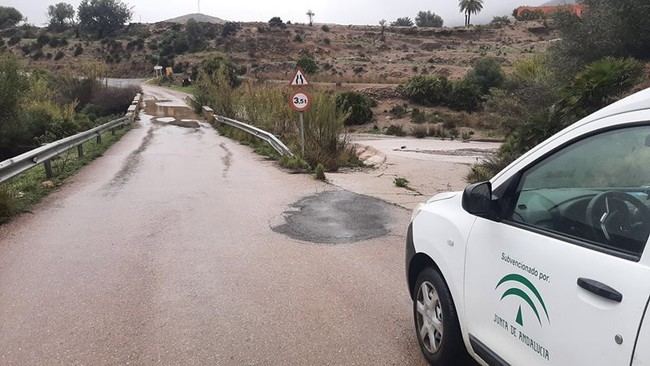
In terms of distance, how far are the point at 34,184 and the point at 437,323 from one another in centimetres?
981

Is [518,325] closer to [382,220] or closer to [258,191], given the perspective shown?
[382,220]

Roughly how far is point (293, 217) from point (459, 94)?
4484 centimetres

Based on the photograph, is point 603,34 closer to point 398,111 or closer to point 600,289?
point 600,289

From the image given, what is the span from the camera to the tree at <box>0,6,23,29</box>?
132000 mm

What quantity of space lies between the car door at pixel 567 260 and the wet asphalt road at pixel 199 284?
1.15 meters

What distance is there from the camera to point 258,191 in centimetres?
1075

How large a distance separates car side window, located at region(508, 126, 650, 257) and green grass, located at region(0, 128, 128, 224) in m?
7.82

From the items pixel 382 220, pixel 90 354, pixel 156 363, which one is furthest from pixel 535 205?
pixel 382 220

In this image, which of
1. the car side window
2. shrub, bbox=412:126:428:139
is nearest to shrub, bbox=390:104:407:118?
shrub, bbox=412:126:428:139

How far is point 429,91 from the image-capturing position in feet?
171

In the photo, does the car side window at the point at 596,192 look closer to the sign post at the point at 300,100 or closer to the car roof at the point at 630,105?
the car roof at the point at 630,105

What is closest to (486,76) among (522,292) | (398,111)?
(398,111)

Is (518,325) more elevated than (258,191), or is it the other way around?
(518,325)

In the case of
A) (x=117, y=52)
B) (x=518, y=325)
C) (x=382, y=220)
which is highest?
(x=117, y=52)
